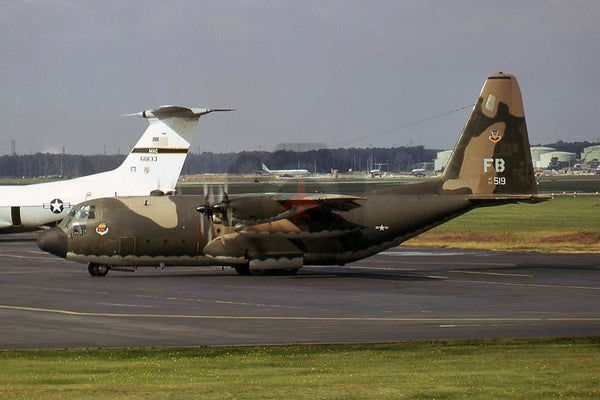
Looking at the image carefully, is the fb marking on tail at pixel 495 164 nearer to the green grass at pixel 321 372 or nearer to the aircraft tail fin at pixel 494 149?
the aircraft tail fin at pixel 494 149

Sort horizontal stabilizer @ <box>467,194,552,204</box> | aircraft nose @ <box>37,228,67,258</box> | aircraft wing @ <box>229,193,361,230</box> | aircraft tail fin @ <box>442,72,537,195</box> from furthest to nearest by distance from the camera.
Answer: aircraft tail fin @ <box>442,72,537,195</box>
aircraft nose @ <box>37,228,67,258</box>
horizontal stabilizer @ <box>467,194,552,204</box>
aircraft wing @ <box>229,193,361,230</box>

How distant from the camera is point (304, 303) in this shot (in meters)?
34.1

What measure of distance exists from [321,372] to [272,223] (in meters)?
22.9

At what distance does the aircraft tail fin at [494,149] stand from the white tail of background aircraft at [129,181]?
60.3 ft

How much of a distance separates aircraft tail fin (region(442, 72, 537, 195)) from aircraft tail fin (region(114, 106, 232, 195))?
1910 centimetres

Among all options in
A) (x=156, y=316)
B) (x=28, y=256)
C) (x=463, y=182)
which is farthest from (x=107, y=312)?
(x=28, y=256)

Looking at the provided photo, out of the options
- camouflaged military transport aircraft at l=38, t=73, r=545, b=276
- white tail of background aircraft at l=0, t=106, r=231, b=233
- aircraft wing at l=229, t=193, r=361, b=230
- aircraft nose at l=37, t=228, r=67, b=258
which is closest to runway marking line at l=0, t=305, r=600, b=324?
camouflaged military transport aircraft at l=38, t=73, r=545, b=276

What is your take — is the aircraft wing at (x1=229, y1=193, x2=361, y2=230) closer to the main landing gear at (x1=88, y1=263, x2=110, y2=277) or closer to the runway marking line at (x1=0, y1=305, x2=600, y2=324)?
the main landing gear at (x1=88, y1=263, x2=110, y2=277)

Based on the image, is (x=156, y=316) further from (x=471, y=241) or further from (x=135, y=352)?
(x=471, y=241)

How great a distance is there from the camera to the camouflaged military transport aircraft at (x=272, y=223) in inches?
1678

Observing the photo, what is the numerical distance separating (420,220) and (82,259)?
47.8 ft

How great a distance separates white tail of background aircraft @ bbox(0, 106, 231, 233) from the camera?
60281 millimetres

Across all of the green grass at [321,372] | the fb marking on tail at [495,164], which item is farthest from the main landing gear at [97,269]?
the green grass at [321,372]

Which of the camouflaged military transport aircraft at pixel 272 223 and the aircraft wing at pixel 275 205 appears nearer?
the aircraft wing at pixel 275 205
